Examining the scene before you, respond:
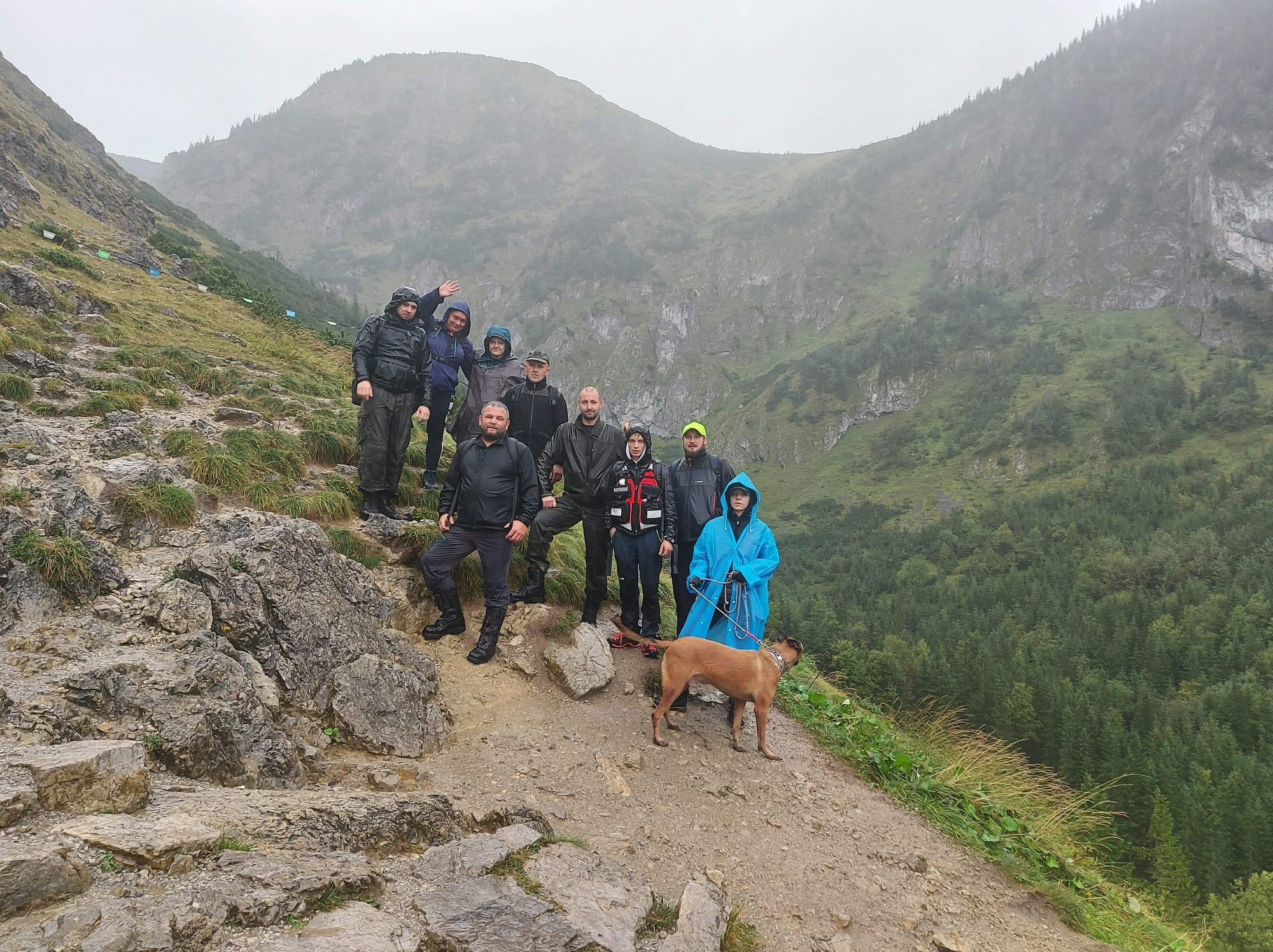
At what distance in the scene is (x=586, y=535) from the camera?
7.04 m

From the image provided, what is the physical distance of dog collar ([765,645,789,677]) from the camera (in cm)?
587

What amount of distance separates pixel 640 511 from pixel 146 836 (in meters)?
4.70

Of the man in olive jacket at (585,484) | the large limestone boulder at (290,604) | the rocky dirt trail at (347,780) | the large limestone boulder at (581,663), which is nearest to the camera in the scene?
the rocky dirt trail at (347,780)

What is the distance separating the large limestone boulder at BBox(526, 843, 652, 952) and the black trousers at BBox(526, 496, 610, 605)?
3.62m

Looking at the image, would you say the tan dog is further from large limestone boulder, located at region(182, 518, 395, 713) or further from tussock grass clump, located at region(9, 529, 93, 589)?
tussock grass clump, located at region(9, 529, 93, 589)

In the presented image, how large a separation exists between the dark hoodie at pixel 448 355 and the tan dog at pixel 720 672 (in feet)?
14.4

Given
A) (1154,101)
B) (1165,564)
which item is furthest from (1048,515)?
(1154,101)

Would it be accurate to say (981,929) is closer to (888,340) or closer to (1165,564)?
(1165,564)

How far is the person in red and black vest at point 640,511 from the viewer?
6.51 meters

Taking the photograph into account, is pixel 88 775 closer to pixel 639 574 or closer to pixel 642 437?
pixel 642 437

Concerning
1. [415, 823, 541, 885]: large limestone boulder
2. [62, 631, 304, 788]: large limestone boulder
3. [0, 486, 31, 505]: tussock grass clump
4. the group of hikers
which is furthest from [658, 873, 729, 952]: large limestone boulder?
[0, 486, 31, 505]: tussock grass clump

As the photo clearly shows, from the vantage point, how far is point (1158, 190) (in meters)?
150

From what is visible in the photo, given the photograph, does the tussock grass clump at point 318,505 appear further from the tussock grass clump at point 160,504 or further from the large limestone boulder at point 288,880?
the large limestone boulder at point 288,880

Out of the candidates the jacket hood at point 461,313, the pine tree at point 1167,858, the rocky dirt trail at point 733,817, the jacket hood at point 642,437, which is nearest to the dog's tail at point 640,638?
the rocky dirt trail at point 733,817
